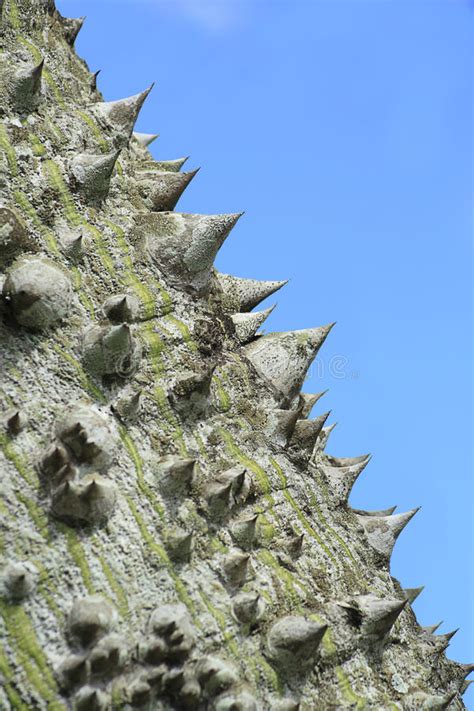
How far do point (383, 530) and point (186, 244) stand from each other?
2.56 metres

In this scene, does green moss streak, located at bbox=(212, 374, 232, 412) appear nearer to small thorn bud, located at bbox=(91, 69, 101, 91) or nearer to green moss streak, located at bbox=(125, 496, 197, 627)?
green moss streak, located at bbox=(125, 496, 197, 627)

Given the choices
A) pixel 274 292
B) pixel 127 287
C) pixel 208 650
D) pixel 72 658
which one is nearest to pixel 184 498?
pixel 208 650

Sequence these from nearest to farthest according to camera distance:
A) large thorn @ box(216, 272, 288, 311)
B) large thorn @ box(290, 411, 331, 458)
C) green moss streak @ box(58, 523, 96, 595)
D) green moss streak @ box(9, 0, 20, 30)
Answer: green moss streak @ box(58, 523, 96, 595), large thorn @ box(290, 411, 331, 458), green moss streak @ box(9, 0, 20, 30), large thorn @ box(216, 272, 288, 311)

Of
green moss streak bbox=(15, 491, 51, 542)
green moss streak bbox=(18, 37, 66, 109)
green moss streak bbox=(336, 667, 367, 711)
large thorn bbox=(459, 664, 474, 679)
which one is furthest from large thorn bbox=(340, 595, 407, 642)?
green moss streak bbox=(18, 37, 66, 109)

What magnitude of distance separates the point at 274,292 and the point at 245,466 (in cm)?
174

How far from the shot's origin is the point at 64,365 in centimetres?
450

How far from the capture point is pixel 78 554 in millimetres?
3961

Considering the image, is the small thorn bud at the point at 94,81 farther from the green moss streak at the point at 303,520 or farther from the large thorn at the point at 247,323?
the green moss streak at the point at 303,520

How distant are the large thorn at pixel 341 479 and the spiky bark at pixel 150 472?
2cm

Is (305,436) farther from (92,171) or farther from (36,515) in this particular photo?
(92,171)

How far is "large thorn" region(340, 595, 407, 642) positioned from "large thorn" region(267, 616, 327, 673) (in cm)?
52

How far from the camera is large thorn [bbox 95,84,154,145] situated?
5.77 m

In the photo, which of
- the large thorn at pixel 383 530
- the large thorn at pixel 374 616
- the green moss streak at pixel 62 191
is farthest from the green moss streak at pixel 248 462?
the green moss streak at pixel 62 191

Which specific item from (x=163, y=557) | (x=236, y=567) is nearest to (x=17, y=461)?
(x=163, y=557)
